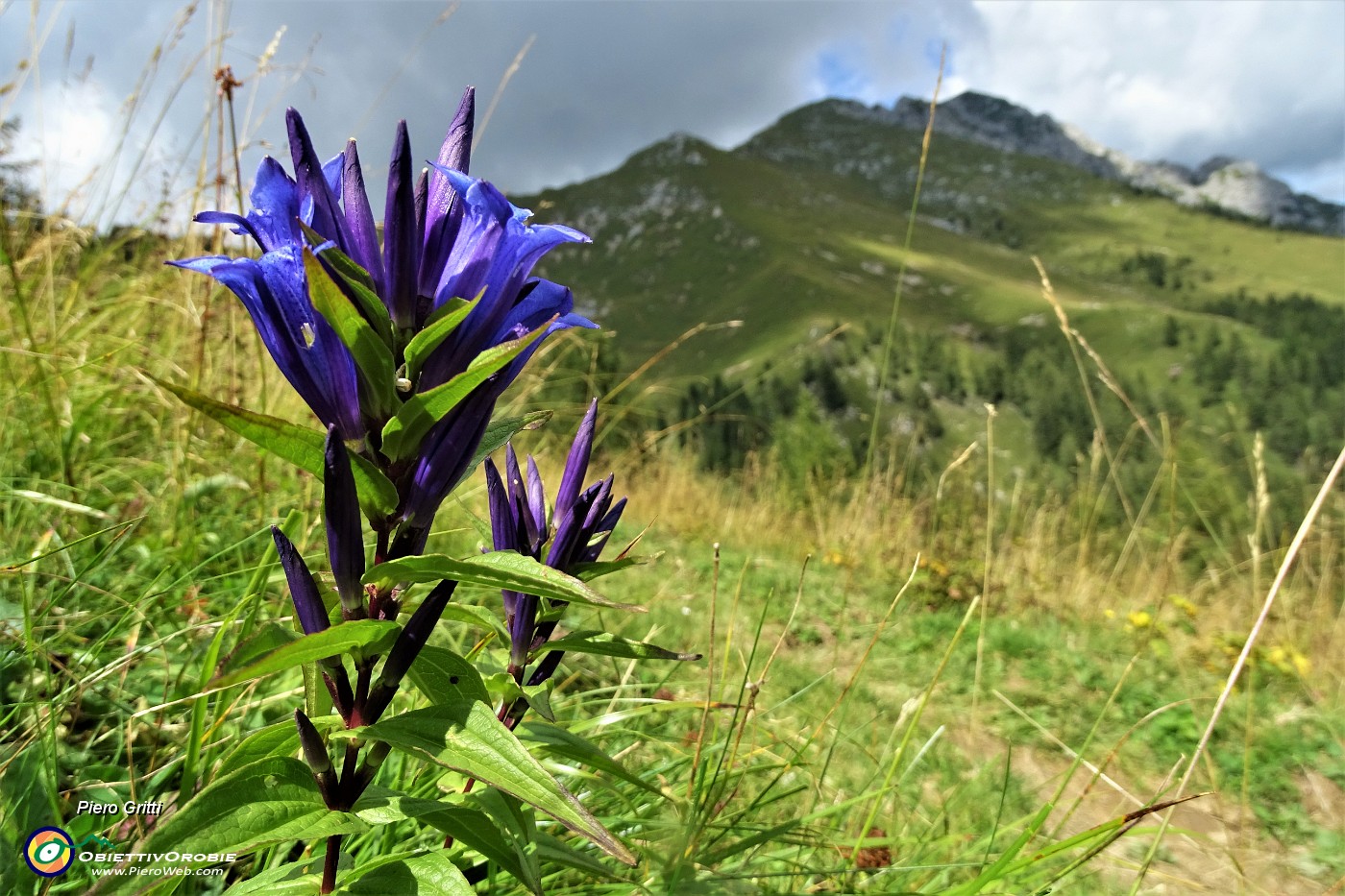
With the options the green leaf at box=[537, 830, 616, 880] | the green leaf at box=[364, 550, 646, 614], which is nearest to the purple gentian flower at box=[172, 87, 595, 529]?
the green leaf at box=[364, 550, 646, 614]

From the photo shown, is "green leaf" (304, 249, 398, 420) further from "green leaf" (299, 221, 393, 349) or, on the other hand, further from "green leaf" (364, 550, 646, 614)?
"green leaf" (364, 550, 646, 614)

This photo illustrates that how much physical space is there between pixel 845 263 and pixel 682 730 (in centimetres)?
16610

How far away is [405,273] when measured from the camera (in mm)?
853

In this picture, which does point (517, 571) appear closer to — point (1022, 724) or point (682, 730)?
point (682, 730)

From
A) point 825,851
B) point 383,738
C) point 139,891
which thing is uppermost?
point 383,738

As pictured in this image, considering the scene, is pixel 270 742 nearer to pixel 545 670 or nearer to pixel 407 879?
pixel 407 879

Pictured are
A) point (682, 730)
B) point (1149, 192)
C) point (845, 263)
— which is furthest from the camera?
point (1149, 192)

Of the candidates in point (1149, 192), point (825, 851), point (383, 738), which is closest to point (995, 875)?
point (825, 851)

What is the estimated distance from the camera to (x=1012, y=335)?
130125 millimetres

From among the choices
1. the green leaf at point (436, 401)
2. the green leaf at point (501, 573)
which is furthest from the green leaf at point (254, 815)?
the green leaf at point (436, 401)

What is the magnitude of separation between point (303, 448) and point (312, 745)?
320 mm

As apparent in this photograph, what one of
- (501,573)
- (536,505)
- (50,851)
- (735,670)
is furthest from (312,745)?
(735,670)

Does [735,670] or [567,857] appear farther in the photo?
[735,670]

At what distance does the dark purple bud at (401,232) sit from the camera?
837 millimetres
